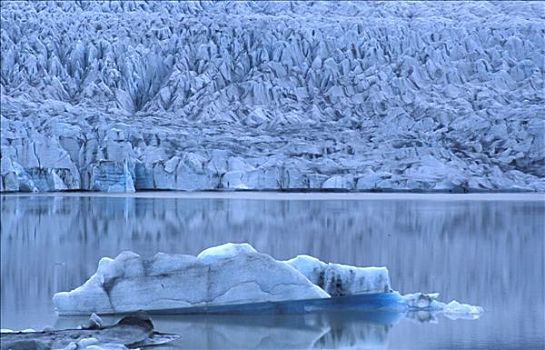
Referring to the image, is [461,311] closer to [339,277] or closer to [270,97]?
[339,277]

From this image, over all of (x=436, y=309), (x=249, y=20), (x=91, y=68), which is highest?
(x=249, y=20)

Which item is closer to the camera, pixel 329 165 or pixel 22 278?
pixel 22 278

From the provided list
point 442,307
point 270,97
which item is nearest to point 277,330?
point 442,307

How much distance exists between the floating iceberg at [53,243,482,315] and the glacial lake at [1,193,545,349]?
128mm

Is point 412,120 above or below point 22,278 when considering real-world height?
above

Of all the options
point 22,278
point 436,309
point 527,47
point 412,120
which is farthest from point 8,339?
point 527,47

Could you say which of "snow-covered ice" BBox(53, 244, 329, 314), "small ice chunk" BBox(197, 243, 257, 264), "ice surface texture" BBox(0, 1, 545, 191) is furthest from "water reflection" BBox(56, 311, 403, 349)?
"ice surface texture" BBox(0, 1, 545, 191)

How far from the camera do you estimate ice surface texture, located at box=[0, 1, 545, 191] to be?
21750mm

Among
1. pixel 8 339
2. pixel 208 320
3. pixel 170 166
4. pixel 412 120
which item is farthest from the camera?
pixel 412 120

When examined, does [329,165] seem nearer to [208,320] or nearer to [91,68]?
[91,68]

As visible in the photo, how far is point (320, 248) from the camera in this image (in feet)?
33.8

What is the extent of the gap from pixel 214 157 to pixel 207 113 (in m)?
5.70

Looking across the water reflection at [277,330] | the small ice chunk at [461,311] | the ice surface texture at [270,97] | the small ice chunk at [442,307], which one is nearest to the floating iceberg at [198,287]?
the water reflection at [277,330]

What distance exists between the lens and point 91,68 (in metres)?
29.6
